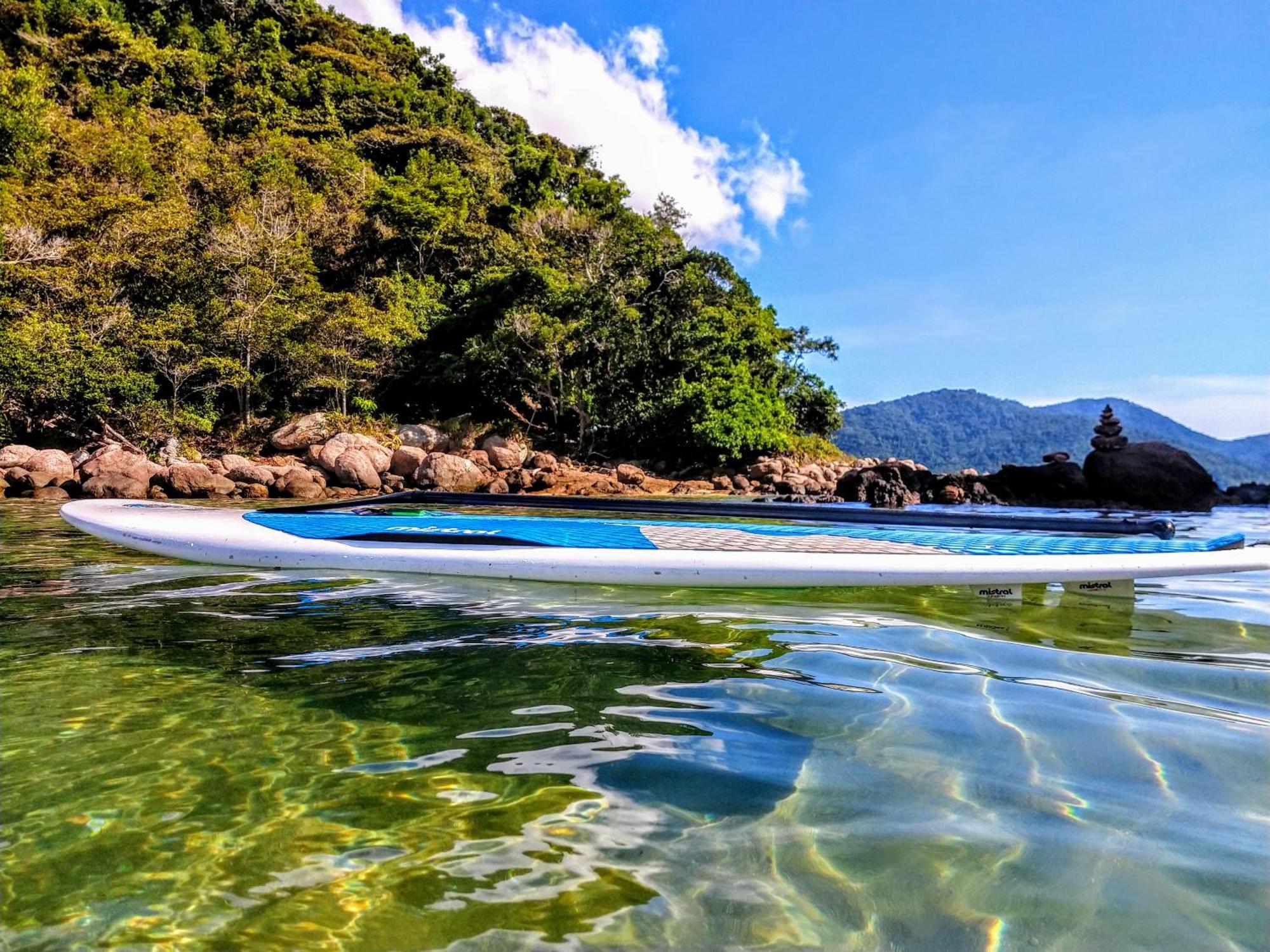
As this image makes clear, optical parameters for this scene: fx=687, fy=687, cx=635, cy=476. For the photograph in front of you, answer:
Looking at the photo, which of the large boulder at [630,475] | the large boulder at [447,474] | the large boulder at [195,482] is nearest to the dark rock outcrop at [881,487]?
the large boulder at [630,475]

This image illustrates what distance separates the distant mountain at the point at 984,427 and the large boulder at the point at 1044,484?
48351mm

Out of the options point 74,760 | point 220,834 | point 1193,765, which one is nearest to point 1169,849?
point 1193,765

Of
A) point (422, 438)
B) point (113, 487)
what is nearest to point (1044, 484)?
point (422, 438)

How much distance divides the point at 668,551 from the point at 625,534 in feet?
1.76

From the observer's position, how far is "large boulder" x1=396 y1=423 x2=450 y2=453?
19.4 metres

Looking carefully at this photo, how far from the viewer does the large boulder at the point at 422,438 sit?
1944cm

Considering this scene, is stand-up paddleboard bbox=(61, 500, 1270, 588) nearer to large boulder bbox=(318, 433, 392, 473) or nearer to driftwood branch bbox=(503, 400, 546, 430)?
large boulder bbox=(318, 433, 392, 473)

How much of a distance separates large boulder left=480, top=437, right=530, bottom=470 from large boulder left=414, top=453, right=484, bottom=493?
2.30 metres

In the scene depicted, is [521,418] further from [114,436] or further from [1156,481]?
[1156,481]

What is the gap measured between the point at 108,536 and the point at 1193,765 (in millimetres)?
4357

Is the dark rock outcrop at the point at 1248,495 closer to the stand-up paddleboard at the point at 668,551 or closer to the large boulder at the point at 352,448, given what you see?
the stand-up paddleboard at the point at 668,551

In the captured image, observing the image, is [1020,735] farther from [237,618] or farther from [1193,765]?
[237,618]

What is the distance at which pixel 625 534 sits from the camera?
3.19m

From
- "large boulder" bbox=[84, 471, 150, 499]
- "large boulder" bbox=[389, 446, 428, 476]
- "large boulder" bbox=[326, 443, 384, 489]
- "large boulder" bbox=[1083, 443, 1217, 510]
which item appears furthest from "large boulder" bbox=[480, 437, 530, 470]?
"large boulder" bbox=[1083, 443, 1217, 510]
